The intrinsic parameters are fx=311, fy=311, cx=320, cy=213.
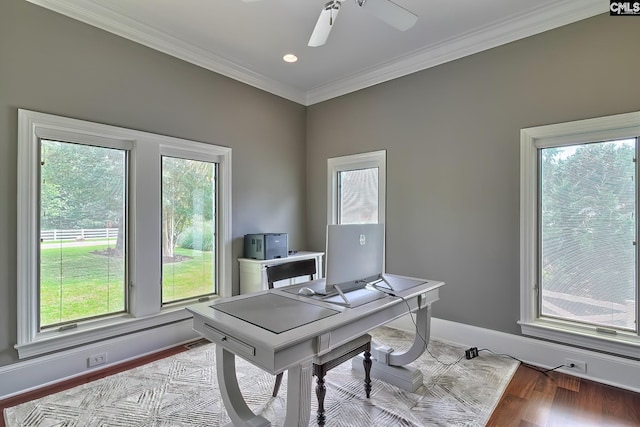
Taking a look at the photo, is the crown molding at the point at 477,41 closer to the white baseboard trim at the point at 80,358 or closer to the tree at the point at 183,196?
the tree at the point at 183,196

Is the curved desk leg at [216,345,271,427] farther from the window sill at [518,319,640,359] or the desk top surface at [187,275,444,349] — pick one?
the window sill at [518,319,640,359]

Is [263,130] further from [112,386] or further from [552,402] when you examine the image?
[552,402]

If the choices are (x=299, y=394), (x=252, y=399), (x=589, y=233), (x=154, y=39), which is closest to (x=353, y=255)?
(x=299, y=394)

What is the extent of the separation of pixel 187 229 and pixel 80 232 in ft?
3.02

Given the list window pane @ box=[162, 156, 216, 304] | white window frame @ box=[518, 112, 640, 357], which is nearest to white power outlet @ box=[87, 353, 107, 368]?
window pane @ box=[162, 156, 216, 304]

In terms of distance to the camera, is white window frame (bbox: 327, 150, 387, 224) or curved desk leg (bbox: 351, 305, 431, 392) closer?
curved desk leg (bbox: 351, 305, 431, 392)

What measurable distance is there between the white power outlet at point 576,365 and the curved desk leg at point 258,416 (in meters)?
2.35

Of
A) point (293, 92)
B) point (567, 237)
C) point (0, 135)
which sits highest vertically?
point (293, 92)

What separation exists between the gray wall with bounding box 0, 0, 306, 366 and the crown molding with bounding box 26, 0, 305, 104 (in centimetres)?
6

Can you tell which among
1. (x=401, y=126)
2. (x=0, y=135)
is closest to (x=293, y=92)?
(x=401, y=126)

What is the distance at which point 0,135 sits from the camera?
221 centimetres

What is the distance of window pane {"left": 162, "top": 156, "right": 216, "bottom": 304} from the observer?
3165 mm

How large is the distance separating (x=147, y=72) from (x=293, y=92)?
1.87 meters

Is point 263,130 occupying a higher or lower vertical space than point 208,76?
lower
